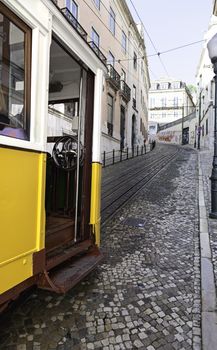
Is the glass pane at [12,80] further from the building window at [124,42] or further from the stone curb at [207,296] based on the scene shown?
the building window at [124,42]

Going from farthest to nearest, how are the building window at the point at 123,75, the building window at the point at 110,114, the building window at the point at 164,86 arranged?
1. the building window at the point at 164,86
2. the building window at the point at 123,75
3. the building window at the point at 110,114

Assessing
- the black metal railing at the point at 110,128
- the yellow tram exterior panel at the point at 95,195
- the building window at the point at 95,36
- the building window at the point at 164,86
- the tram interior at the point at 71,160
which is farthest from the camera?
the building window at the point at 164,86

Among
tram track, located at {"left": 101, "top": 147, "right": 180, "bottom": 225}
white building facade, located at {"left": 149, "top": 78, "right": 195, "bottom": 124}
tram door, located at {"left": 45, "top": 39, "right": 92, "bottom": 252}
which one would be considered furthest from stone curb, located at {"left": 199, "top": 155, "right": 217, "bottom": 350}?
white building facade, located at {"left": 149, "top": 78, "right": 195, "bottom": 124}

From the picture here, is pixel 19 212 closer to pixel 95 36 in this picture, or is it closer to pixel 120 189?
pixel 120 189

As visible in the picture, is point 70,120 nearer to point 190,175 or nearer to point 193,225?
point 193,225

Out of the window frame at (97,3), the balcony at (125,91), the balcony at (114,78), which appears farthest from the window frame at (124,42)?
the window frame at (97,3)

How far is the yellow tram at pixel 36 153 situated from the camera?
7.76ft

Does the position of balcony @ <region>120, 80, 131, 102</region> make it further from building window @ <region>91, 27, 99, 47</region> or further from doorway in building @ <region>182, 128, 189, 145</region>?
doorway in building @ <region>182, 128, 189, 145</region>

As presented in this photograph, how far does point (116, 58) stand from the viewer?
25.3 meters

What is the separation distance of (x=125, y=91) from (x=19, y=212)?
86.1ft

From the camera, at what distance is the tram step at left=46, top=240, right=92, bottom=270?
3132 millimetres

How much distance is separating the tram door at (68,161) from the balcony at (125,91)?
2243 cm

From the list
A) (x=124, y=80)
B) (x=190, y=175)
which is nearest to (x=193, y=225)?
(x=190, y=175)

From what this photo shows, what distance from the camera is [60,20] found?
2.95m
